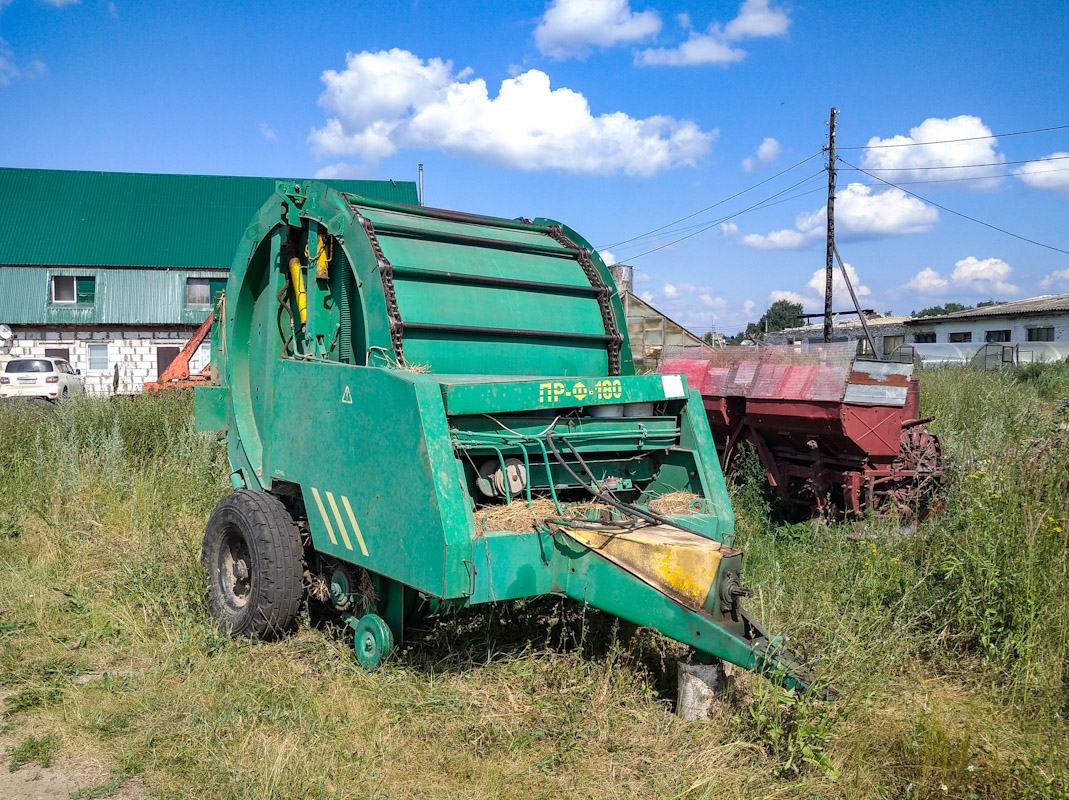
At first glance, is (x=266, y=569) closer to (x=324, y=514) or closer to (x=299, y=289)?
(x=324, y=514)

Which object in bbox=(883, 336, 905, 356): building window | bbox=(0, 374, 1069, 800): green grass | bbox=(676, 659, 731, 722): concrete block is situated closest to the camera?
bbox=(0, 374, 1069, 800): green grass

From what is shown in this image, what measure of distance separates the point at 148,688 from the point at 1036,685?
446 centimetres

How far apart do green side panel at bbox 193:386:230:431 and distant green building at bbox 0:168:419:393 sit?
82.9 feet

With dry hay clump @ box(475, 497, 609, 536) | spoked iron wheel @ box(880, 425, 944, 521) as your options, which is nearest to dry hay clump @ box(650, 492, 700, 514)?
dry hay clump @ box(475, 497, 609, 536)

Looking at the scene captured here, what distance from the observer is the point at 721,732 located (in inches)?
142

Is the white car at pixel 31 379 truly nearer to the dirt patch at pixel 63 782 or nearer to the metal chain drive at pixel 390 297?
the metal chain drive at pixel 390 297

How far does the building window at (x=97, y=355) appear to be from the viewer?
29.6m

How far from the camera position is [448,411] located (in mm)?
3994

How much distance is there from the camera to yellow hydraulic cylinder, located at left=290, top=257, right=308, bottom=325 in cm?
527

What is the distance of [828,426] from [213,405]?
534 centimetres

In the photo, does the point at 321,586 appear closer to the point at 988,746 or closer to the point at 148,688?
the point at 148,688

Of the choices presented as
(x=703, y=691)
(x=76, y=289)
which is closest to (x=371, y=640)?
(x=703, y=691)

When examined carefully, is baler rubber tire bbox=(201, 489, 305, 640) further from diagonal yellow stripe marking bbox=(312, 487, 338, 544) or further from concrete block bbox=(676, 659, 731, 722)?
concrete block bbox=(676, 659, 731, 722)

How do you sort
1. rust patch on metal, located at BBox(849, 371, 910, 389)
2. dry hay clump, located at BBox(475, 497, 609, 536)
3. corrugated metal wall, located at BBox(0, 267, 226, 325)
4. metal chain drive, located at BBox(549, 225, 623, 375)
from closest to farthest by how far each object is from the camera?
dry hay clump, located at BBox(475, 497, 609, 536) < metal chain drive, located at BBox(549, 225, 623, 375) < rust patch on metal, located at BBox(849, 371, 910, 389) < corrugated metal wall, located at BBox(0, 267, 226, 325)
